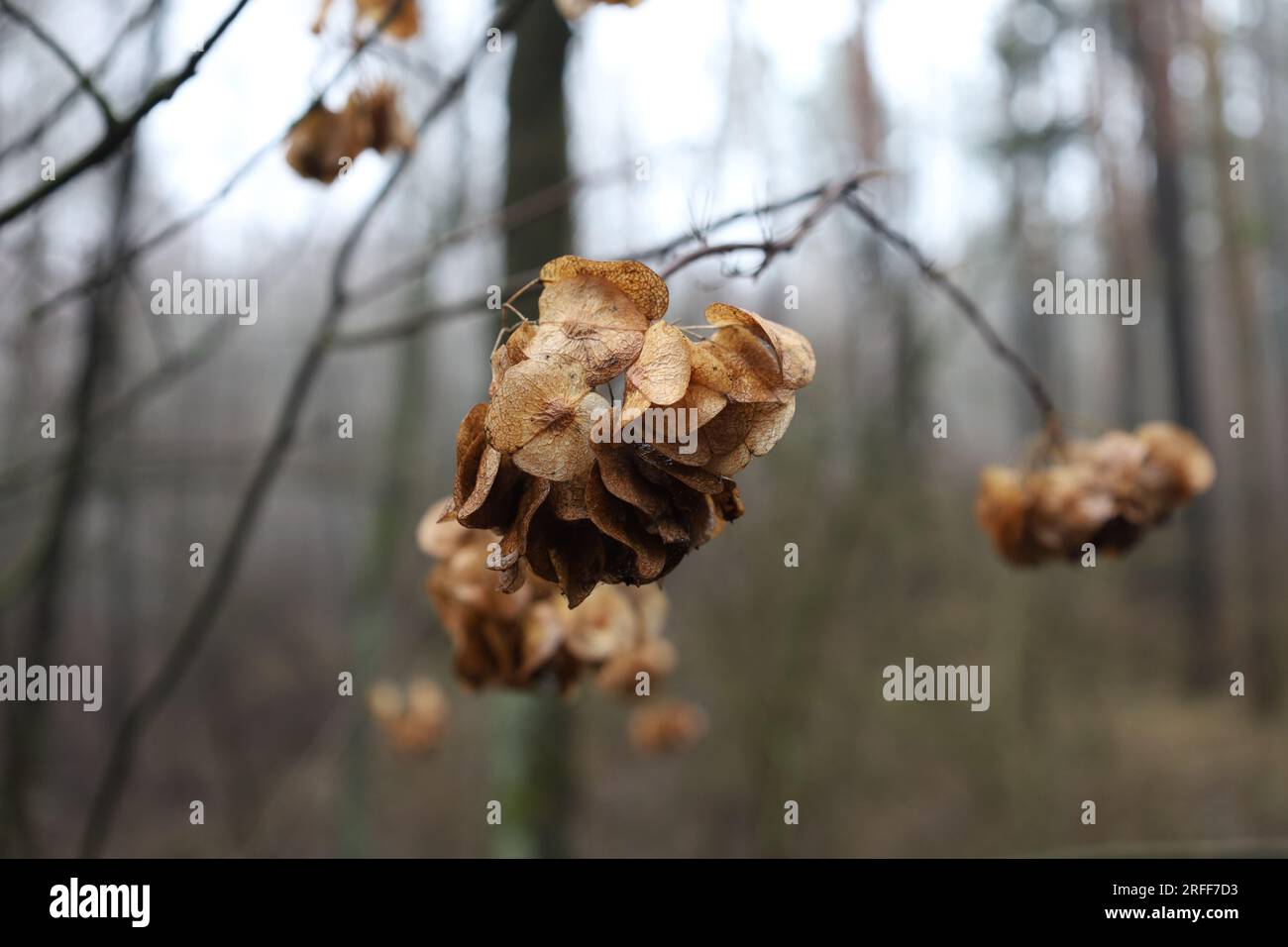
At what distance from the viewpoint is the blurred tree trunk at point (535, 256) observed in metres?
3.07

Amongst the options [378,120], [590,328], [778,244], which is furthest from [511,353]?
[378,120]

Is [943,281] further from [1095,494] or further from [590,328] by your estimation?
[590,328]

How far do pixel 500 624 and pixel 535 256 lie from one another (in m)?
1.95

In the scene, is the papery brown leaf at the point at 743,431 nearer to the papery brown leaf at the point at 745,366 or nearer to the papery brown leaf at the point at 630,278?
the papery brown leaf at the point at 745,366

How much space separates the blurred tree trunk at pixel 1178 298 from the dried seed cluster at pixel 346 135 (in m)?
8.10

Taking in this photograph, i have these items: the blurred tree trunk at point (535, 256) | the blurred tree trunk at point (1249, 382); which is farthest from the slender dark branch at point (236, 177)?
the blurred tree trunk at point (1249, 382)

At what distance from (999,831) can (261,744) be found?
30.1 ft

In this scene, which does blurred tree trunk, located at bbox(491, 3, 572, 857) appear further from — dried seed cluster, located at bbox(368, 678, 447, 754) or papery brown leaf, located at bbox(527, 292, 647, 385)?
papery brown leaf, located at bbox(527, 292, 647, 385)

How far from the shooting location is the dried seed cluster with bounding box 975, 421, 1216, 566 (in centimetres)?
171

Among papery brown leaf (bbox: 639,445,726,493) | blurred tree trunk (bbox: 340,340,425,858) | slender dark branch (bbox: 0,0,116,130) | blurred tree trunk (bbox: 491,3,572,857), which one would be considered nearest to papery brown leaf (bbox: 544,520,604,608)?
papery brown leaf (bbox: 639,445,726,493)

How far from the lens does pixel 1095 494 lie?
1.71 meters

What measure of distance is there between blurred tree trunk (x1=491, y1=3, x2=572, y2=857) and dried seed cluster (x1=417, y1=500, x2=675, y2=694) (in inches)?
54.7
